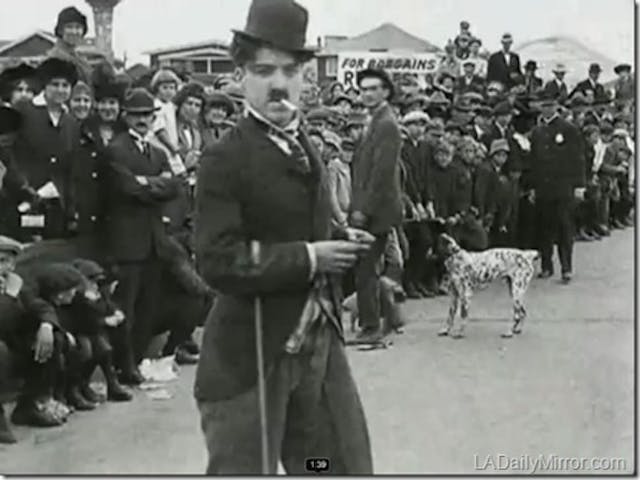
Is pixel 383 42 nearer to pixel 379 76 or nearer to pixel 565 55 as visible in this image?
pixel 379 76

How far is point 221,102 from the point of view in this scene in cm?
409

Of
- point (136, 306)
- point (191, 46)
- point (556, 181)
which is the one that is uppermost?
point (191, 46)

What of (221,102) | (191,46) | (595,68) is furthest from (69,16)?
(595,68)

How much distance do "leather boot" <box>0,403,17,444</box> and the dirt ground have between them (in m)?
0.04

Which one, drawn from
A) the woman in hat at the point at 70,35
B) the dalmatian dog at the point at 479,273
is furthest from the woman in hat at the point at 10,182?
the dalmatian dog at the point at 479,273

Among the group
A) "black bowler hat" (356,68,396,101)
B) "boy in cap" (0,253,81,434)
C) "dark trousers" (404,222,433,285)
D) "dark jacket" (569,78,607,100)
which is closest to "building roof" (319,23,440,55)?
"black bowler hat" (356,68,396,101)

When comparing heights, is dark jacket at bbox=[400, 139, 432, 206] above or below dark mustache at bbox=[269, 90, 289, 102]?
below

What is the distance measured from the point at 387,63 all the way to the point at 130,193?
87 centimetres

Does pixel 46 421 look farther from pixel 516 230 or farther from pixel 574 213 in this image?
pixel 574 213

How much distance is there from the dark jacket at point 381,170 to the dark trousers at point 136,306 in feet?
2.22

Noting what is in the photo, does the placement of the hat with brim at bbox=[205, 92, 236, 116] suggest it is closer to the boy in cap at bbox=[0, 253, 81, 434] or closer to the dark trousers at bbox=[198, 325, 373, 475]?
the boy in cap at bbox=[0, 253, 81, 434]

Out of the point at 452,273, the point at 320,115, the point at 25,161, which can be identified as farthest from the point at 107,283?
the point at 452,273

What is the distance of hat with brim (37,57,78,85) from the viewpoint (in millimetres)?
4406

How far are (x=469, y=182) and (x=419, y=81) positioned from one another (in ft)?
3.02
